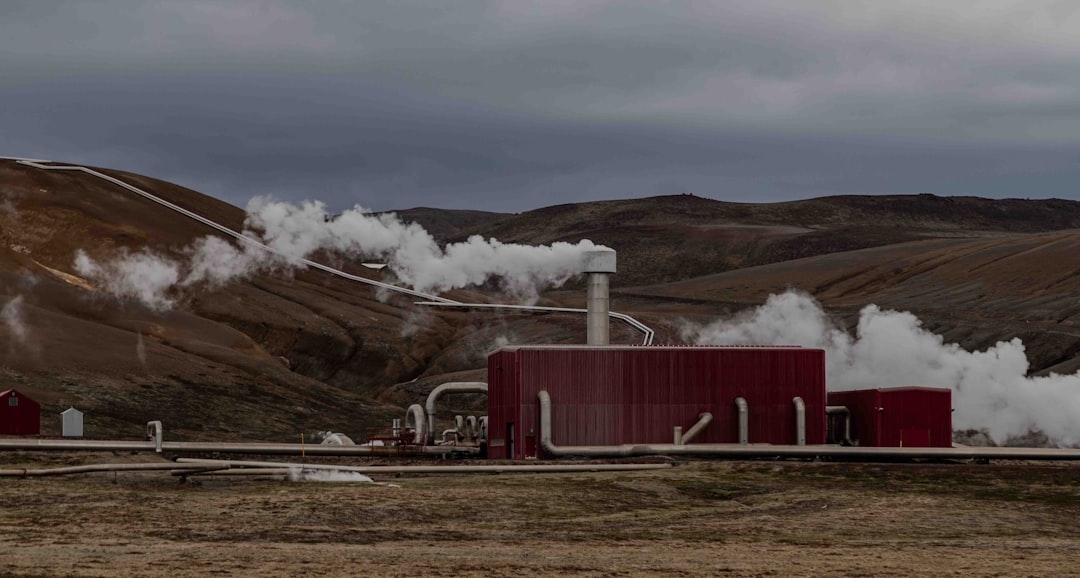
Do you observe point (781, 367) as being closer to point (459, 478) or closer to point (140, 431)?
point (459, 478)

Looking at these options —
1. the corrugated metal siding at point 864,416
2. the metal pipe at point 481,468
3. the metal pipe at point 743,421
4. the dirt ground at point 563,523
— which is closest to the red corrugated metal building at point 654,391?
the metal pipe at point 743,421

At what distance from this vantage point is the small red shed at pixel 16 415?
3000 inches

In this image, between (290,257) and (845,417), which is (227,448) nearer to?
(845,417)

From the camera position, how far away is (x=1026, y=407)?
8431 centimetres

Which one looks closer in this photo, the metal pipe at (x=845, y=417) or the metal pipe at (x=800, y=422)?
the metal pipe at (x=800, y=422)

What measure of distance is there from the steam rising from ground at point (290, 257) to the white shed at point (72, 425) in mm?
54259

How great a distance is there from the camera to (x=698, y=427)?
68.9 metres

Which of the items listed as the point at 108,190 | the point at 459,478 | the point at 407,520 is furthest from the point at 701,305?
the point at 407,520

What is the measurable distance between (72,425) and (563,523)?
39.2 meters

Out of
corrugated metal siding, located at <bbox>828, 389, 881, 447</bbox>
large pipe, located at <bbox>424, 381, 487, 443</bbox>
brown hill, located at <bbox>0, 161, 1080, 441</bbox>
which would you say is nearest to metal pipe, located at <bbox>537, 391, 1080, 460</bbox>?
corrugated metal siding, located at <bbox>828, 389, 881, 447</bbox>

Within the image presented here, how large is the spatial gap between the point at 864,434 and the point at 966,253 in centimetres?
13187

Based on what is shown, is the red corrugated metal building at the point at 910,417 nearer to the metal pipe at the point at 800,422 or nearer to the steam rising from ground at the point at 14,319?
the metal pipe at the point at 800,422

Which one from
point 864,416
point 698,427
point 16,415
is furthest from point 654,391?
point 16,415

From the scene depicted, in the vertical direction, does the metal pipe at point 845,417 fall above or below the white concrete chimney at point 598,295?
below
